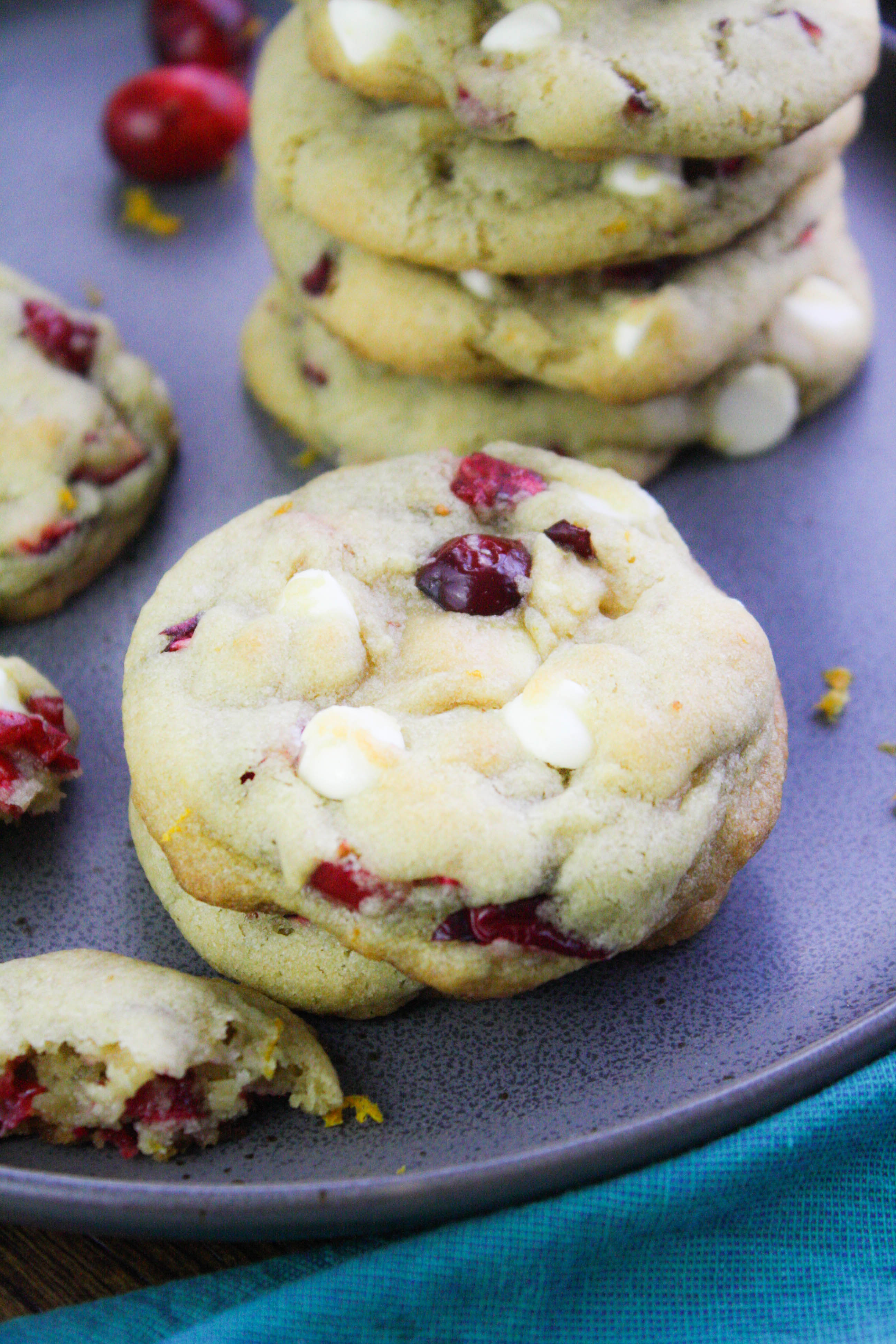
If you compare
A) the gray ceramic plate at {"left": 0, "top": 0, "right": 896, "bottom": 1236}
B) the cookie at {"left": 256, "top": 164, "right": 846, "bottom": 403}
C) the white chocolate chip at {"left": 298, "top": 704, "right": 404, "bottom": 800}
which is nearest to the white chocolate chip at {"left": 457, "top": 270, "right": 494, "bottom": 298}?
the cookie at {"left": 256, "top": 164, "right": 846, "bottom": 403}

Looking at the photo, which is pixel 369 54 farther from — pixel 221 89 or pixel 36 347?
pixel 221 89

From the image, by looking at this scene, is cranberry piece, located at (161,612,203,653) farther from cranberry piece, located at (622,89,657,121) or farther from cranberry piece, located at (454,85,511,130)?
cranberry piece, located at (622,89,657,121)

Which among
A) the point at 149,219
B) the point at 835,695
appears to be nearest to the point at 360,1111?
the point at 835,695

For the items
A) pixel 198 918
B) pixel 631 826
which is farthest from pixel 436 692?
pixel 198 918

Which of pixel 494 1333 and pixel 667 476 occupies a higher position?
pixel 667 476

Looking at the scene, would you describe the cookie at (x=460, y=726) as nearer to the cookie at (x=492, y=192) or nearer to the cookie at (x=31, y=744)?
the cookie at (x=31, y=744)

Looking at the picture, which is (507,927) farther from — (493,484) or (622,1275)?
(493,484)

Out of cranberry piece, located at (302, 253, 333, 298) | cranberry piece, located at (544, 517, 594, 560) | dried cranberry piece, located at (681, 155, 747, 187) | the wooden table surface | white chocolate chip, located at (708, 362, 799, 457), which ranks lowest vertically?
the wooden table surface
